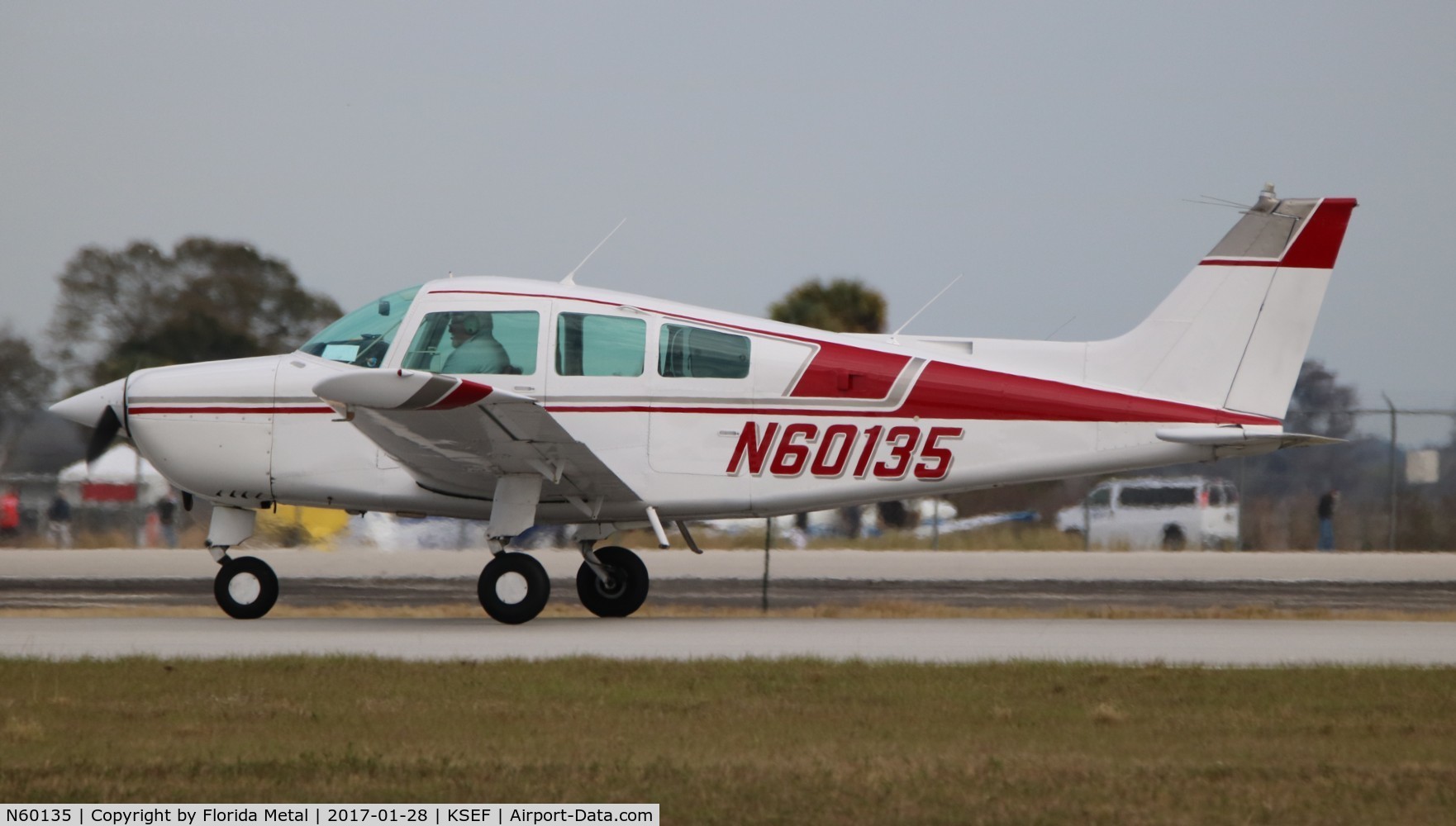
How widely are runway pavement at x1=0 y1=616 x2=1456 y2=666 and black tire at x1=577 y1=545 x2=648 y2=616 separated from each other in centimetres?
29

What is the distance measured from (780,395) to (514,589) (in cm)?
262

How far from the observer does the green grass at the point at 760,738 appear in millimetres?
5414

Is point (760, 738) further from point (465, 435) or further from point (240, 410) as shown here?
point (240, 410)

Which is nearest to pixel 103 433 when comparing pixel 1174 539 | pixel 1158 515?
pixel 1174 539

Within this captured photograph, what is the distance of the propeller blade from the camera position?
1231 centimetres

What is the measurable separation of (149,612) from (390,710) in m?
7.82

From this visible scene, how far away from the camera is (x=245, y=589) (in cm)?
1238

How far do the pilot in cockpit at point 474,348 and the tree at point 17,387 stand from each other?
1405 centimetres

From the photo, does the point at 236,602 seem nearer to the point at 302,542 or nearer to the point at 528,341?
the point at 528,341

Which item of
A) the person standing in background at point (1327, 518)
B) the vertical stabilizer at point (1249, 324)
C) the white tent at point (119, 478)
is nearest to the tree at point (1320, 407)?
the person standing in background at point (1327, 518)

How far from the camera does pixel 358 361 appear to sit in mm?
11891

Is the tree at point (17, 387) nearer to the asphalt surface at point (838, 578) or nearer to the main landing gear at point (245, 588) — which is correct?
the asphalt surface at point (838, 578)

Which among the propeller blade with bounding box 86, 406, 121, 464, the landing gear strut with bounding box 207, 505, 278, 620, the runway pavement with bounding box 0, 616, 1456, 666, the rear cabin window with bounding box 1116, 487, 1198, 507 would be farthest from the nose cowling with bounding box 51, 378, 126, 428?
the rear cabin window with bounding box 1116, 487, 1198, 507
